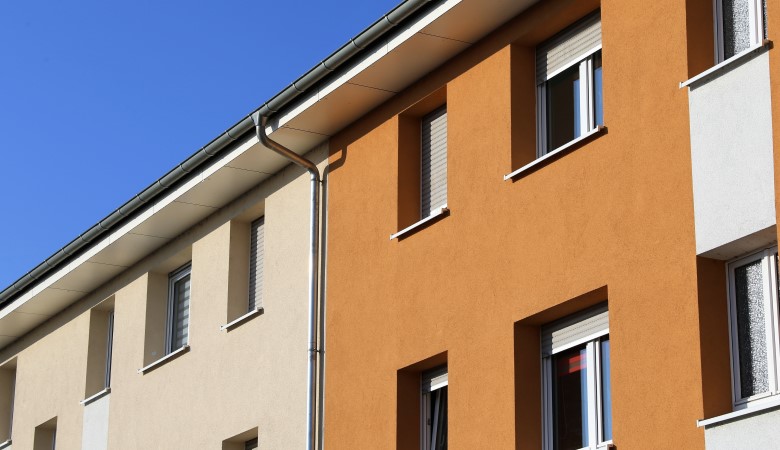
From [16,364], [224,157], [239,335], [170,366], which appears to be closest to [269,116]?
[224,157]

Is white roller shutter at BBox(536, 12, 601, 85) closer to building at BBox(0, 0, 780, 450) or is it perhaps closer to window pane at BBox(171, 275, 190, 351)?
building at BBox(0, 0, 780, 450)

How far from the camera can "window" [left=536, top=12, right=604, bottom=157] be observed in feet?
48.1

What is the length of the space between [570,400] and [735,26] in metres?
3.56

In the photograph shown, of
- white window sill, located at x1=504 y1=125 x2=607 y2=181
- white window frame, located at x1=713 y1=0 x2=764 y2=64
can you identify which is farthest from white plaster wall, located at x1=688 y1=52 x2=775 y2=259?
white window sill, located at x1=504 y1=125 x2=607 y2=181

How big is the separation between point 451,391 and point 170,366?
670 cm

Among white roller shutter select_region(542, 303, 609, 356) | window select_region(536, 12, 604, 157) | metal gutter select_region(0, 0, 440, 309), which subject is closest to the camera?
white roller shutter select_region(542, 303, 609, 356)

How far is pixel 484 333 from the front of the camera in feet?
48.4

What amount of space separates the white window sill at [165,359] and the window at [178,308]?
0.47 metres

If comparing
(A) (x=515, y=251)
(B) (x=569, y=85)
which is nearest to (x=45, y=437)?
(A) (x=515, y=251)

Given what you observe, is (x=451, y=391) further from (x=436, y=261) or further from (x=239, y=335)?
(x=239, y=335)

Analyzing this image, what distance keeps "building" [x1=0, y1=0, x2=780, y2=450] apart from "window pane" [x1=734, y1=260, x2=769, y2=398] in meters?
0.02

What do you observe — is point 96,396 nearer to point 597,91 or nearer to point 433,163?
point 433,163

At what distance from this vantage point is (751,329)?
39.9 ft

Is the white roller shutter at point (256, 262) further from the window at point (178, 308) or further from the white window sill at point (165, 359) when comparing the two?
the window at point (178, 308)
